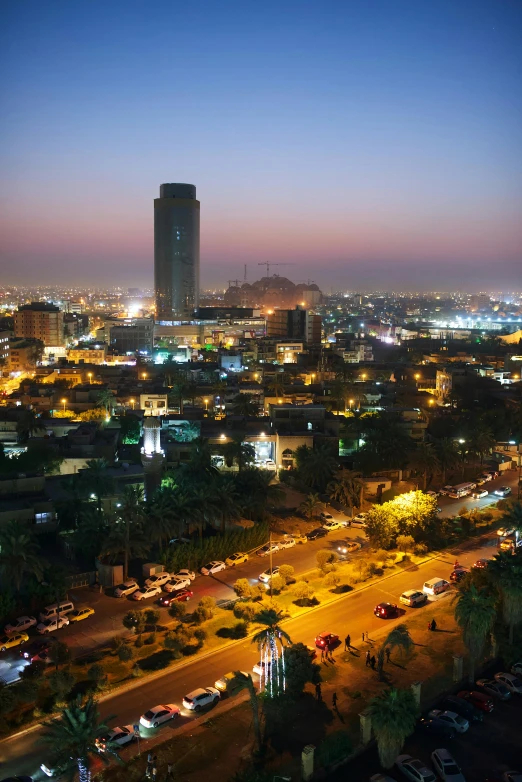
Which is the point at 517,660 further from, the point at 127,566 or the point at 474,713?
the point at 127,566

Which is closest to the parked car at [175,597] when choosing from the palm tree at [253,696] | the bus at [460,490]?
the palm tree at [253,696]

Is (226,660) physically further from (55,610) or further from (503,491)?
(503,491)

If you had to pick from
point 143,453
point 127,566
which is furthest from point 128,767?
point 143,453

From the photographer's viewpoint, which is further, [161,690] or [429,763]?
[161,690]

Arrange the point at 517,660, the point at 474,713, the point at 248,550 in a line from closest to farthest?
the point at 474,713 < the point at 517,660 < the point at 248,550

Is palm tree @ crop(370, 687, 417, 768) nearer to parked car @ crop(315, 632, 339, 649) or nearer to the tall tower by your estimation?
parked car @ crop(315, 632, 339, 649)

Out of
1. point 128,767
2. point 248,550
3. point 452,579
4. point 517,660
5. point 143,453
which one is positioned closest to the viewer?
point 128,767

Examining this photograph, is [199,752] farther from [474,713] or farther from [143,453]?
[143,453]
